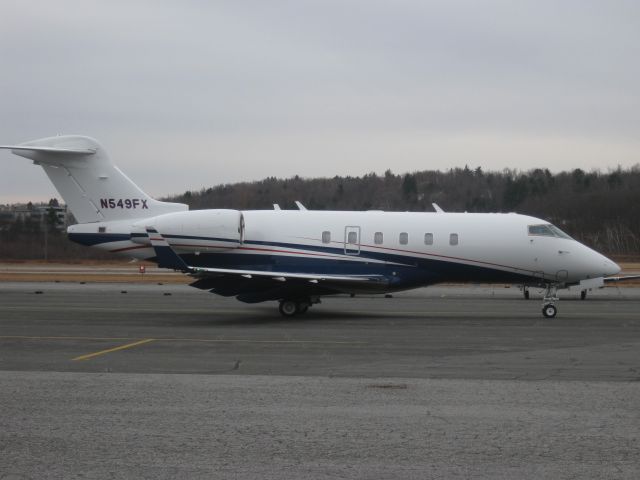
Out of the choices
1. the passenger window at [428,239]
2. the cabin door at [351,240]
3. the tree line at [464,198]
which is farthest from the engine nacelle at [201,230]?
the tree line at [464,198]

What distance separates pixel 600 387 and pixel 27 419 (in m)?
7.10

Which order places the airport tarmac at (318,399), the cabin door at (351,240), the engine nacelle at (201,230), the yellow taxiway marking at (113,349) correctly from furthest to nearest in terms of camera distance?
the cabin door at (351,240), the engine nacelle at (201,230), the yellow taxiway marking at (113,349), the airport tarmac at (318,399)

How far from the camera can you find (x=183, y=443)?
25.2ft

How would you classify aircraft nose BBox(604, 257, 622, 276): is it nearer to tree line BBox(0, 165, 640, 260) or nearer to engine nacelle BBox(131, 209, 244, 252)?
engine nacelle BBox(131, 209, 244, 252)

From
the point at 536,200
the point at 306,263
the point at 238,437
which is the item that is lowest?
the point at 238,437

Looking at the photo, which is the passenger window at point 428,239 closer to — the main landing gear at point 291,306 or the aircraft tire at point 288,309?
the main landing gear at point 291,306

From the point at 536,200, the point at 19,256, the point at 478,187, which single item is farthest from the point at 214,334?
the point at 478,187

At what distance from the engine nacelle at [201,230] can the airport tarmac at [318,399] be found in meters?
2.68

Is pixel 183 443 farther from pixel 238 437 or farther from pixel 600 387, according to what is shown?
pixel 600 387

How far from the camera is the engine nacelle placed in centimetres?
2256

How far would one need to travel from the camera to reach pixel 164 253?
20250 mm

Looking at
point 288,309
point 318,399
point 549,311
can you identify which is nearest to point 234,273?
point 288,309

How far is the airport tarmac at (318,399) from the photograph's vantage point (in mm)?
7105

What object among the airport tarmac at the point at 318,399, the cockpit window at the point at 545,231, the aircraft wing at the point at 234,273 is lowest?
the airport tarmac at the point at 318,399
